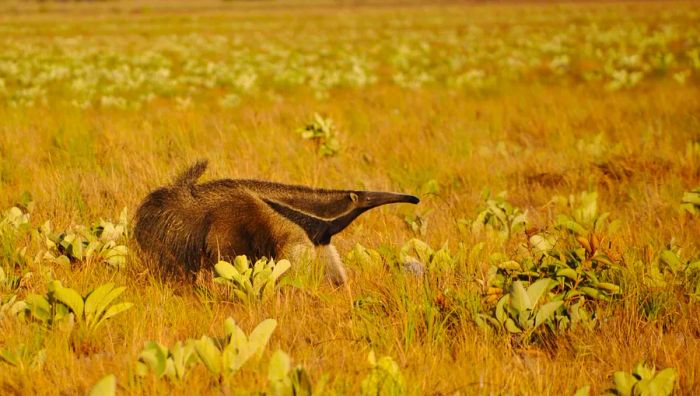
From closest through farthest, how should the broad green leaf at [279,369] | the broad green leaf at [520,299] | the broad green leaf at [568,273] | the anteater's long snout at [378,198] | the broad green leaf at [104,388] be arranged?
the broad green leaf at [104,388] → the broad green leaf at [279,369] → the broad green leaf at [520,299] → the broad green leaf at [568,273] → the anteater's long snout at [378,198]

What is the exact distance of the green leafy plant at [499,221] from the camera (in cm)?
468

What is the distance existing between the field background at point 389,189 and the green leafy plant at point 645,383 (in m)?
0.27

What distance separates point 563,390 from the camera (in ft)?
8.32

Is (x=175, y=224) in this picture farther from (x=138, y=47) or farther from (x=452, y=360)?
(x=138, y=47)

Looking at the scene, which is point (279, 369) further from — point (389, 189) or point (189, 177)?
point (389, 189)

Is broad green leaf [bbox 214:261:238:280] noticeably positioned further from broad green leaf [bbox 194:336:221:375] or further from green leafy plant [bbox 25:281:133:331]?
broad green leaf [bbox 194:336:221:375]

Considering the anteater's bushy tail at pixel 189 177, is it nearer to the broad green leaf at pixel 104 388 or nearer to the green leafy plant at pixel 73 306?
the green leafy plant at pixel 73 306

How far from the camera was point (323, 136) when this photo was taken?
7477 millimetres

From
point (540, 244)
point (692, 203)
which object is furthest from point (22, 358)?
point (692, 203)

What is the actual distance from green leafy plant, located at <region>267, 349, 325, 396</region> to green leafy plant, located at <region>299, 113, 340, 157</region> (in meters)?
5.03

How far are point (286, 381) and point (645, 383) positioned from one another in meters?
1.26

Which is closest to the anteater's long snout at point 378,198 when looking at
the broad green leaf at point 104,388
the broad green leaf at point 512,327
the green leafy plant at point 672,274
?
the broad green leaf at point 512,327

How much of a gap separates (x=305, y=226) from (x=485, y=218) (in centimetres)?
151

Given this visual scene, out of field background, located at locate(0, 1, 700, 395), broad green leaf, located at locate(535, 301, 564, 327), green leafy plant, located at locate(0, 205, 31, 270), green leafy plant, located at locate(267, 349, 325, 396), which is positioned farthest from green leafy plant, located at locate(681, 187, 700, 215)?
green leafy plant, located at locate(0, 205, 31, 270)
